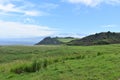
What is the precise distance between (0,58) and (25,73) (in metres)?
14.5

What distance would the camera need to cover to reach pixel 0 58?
36375mm

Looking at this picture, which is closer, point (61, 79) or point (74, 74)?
point (61, 79)

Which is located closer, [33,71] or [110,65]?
[110,65]

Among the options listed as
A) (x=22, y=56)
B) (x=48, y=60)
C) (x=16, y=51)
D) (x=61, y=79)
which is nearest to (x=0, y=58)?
(x=22, y=56)

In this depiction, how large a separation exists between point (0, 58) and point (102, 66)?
59.1 feet

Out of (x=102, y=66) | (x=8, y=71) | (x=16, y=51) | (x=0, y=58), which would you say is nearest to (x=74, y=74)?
(x=102, y=66)

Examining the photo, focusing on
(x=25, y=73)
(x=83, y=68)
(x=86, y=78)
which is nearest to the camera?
(x=86, y=78)

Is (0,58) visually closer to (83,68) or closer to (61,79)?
(83,68)

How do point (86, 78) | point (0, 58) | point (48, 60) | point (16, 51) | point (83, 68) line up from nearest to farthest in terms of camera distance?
point (86, 78) < point (83, 68) < point (48, 60) < point (0, 58) < point (16, 51)

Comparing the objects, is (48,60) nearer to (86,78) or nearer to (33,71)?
(33,71)

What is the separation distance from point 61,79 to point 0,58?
19.7 meters

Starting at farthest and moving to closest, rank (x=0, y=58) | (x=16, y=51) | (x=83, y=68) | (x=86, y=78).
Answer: (x=16, y=51), (x=0, y=58), (x=83, y=68), (x=86, y=78)

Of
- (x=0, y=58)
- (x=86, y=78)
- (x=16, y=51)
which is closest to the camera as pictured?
(x=86, y=78)

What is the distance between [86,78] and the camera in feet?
57.5
